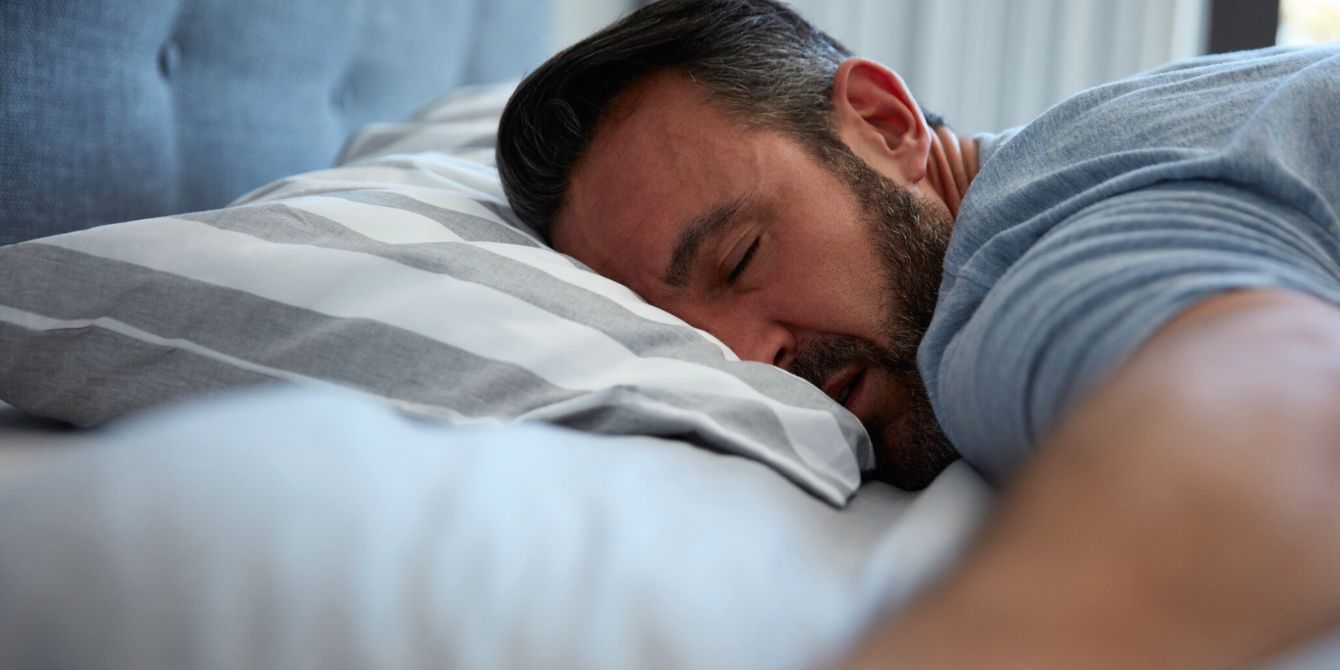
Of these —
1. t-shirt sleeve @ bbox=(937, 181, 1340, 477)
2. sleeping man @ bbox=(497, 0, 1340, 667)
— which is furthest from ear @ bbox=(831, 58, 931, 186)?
t-shirt sleeve @ bbox=(937, 181, 1340, 477)

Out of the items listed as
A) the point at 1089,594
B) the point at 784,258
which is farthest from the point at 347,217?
the point at 1089,594

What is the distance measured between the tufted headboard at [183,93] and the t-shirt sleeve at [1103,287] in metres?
0.84

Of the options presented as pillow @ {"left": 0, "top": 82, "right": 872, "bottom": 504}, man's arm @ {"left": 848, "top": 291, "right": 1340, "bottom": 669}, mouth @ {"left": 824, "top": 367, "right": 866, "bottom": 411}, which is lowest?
mouth @ {"left": 824, "top": 367, "right": 866, "bottom": 411}

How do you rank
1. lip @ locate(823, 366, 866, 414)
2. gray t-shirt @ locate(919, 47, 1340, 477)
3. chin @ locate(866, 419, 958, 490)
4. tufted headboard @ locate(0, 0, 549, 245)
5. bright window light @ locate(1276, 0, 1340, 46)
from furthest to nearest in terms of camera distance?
bright window light @ locate(1276, 0, 1340, 46), tufted headboard @ locate(0, 0, 549, 245), lip @ locate(823, 366, 866, 414), chin @ locate(866, 419, 958, 490), gray t-shirt @ locate(919, 47, 1340, 477)

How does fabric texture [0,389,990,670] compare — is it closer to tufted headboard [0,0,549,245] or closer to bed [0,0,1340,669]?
bed [0,0,1340,669]

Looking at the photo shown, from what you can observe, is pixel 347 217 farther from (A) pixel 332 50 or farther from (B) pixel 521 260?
(A) pixel 332 50

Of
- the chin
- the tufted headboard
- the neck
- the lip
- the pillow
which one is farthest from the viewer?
the neck

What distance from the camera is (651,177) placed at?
94cm

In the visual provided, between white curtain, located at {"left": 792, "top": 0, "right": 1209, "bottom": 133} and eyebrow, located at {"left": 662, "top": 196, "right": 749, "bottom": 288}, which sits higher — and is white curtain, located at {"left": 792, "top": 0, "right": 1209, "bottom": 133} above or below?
below

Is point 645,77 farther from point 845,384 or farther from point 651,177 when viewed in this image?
point 845,384

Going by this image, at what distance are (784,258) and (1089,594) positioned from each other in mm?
560

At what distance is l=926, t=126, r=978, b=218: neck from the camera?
105 cm

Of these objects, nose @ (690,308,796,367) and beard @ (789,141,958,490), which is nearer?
beard @ (789,141,958,490)

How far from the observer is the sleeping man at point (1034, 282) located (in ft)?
1.15
